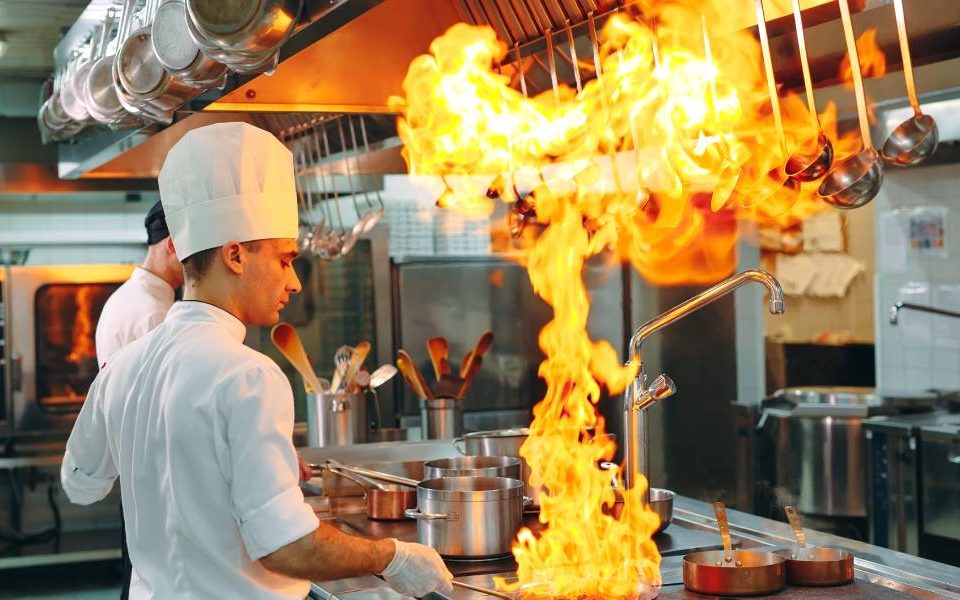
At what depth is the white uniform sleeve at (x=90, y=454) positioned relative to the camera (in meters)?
2.15

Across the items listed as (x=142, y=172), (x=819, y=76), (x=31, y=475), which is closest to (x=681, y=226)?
(x=142, y=172)

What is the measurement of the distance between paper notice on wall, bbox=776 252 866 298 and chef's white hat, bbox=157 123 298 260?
7176mm

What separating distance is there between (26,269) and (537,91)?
4.29 meters

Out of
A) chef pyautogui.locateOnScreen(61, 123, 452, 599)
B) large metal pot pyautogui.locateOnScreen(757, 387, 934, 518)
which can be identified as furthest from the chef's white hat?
large metal pot pyautogui.locateOnScreen(757, 387, 934, 518)

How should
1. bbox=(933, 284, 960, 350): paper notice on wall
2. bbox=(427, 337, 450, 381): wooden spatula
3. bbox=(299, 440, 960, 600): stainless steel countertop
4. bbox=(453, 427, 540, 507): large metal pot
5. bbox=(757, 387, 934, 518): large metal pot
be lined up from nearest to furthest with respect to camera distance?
bbox=(299, 440, 960, 600): stainless steel countertop → bbox=(453, 427, 540, 507): large metal pot → bbox=(427, 337, 450, 381): wooden spatula → bbox=(757, 387, 934, 518): large metal pot → bbox=(933, 284, 960, 350): paper notice on wall

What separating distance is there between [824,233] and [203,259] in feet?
24.6

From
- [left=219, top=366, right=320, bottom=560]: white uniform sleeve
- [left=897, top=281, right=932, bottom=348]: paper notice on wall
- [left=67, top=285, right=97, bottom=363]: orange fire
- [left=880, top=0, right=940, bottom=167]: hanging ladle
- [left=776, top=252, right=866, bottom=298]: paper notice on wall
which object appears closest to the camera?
[left=219, top=366, right=320, bottom=560]: white uniform sleeve

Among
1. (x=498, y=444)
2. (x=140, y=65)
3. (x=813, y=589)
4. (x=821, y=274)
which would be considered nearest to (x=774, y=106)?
(x=813, y=589)

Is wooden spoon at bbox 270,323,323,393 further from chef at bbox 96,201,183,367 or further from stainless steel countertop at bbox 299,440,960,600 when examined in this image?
stainless steel countertop at bbox 299,440,960,600

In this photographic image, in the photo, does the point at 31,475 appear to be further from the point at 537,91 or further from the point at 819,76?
the point at 819,76

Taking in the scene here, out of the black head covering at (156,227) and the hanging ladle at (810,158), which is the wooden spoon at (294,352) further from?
the hanging ladle at (810,158)

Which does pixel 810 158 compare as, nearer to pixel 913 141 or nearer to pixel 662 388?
pixel 913 141

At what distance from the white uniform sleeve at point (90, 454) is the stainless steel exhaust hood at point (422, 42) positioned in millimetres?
852

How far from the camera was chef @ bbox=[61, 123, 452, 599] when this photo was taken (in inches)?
69.9
